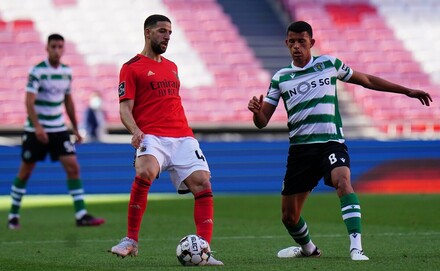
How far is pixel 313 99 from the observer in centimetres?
787

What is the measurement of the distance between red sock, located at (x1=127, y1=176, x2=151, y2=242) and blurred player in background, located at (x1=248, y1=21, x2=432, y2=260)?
106cm

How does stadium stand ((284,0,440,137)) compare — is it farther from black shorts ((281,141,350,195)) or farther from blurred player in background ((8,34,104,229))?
black shorts ((281,141,350,195))

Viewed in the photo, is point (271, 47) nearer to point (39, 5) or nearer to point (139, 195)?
point (39, 5)

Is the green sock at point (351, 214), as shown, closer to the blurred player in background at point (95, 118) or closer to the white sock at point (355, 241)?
the white sock at point (355, 241)

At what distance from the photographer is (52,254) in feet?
27.9

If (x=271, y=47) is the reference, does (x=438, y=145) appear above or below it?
below

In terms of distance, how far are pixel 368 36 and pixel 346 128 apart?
14.3ft

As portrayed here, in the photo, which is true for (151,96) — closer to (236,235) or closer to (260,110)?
(260,110)

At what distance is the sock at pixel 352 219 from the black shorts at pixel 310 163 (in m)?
0.26

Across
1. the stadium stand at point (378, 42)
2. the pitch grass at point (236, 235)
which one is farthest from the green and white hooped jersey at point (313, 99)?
the stadium stand at point (378, 42)

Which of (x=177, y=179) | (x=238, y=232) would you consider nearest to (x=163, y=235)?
(x=238, y=232)

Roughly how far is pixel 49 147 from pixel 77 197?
29.2 inches

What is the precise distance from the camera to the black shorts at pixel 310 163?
305 inches

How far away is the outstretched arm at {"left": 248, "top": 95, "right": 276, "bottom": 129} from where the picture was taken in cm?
755
